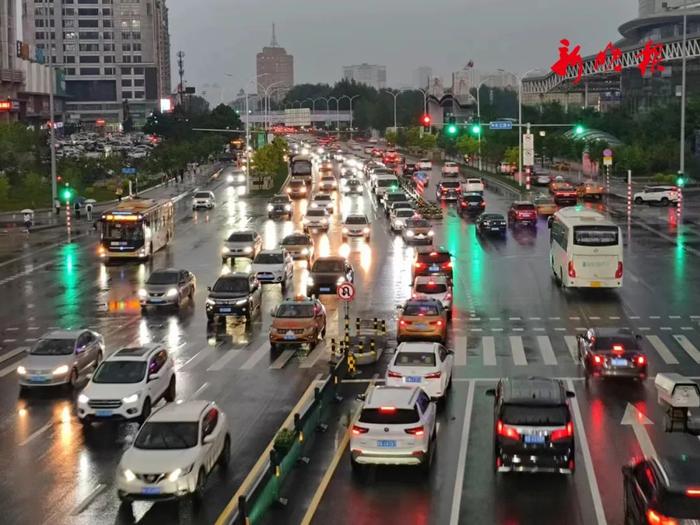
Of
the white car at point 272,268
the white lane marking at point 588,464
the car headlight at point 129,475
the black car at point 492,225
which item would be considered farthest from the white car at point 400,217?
the car headlight at point 129,475

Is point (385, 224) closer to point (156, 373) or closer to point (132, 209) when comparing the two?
point (132, 209)

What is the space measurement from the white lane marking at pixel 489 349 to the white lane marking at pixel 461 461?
11.7 feet

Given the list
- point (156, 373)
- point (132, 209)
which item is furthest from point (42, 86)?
point (156, 373)

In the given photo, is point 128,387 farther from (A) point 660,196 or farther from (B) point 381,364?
(A) point 660,196

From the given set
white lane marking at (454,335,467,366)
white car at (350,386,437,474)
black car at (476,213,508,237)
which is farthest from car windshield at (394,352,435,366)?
black car at (476,213,508,237)

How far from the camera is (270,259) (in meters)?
45.6

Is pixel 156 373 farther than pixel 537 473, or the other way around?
pixel 156 373

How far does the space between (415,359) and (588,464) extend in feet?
20.5

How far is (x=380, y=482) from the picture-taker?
1923cm

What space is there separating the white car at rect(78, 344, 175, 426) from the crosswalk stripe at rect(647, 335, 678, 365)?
46.1 feet

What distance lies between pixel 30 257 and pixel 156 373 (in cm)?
3382

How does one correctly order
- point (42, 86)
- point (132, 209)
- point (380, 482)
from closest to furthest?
point (380, 482), point (132, 209), point (42, 86)

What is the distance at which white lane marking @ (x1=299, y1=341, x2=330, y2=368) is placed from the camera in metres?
30.6

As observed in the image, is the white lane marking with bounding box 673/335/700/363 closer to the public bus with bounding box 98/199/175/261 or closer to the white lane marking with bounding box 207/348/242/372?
the white lane marking with bounding box 207/348/242/372
